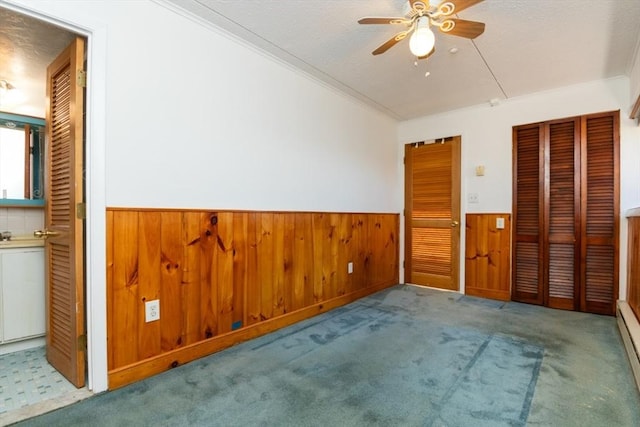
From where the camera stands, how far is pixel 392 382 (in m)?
1.88

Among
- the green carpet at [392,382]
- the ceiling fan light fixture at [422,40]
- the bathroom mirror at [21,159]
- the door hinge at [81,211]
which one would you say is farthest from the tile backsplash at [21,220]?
the ceiling fan light fixture at [422,40]

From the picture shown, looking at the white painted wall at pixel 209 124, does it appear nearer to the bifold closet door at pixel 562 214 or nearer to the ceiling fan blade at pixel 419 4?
the ceiling fan blade at pixel 419 4

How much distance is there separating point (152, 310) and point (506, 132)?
4191 mm

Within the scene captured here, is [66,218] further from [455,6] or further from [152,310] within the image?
[455,6]

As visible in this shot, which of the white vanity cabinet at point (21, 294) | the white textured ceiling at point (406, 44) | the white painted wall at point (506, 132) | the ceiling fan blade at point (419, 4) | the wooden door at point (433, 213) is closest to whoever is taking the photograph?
the ceiling fan blade at point (419, 4)

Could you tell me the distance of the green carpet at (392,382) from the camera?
5.08 feet

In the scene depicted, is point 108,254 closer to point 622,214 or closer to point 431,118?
point 431,118

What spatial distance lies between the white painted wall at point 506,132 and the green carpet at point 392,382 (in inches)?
59.2

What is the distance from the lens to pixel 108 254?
1.79 m

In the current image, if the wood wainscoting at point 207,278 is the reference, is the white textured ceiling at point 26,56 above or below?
above

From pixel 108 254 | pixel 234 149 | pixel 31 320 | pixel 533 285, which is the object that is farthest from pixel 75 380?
pixel 533 285

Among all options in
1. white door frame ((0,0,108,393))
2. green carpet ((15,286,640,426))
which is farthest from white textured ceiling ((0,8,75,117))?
green carpet ((15,286,640,426))

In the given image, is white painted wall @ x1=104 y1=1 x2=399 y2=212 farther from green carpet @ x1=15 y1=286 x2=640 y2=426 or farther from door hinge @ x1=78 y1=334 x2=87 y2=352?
green carpet @ x1=15 y1=286 x2=640 y2=426

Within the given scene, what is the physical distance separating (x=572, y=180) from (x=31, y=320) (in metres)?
5.23
